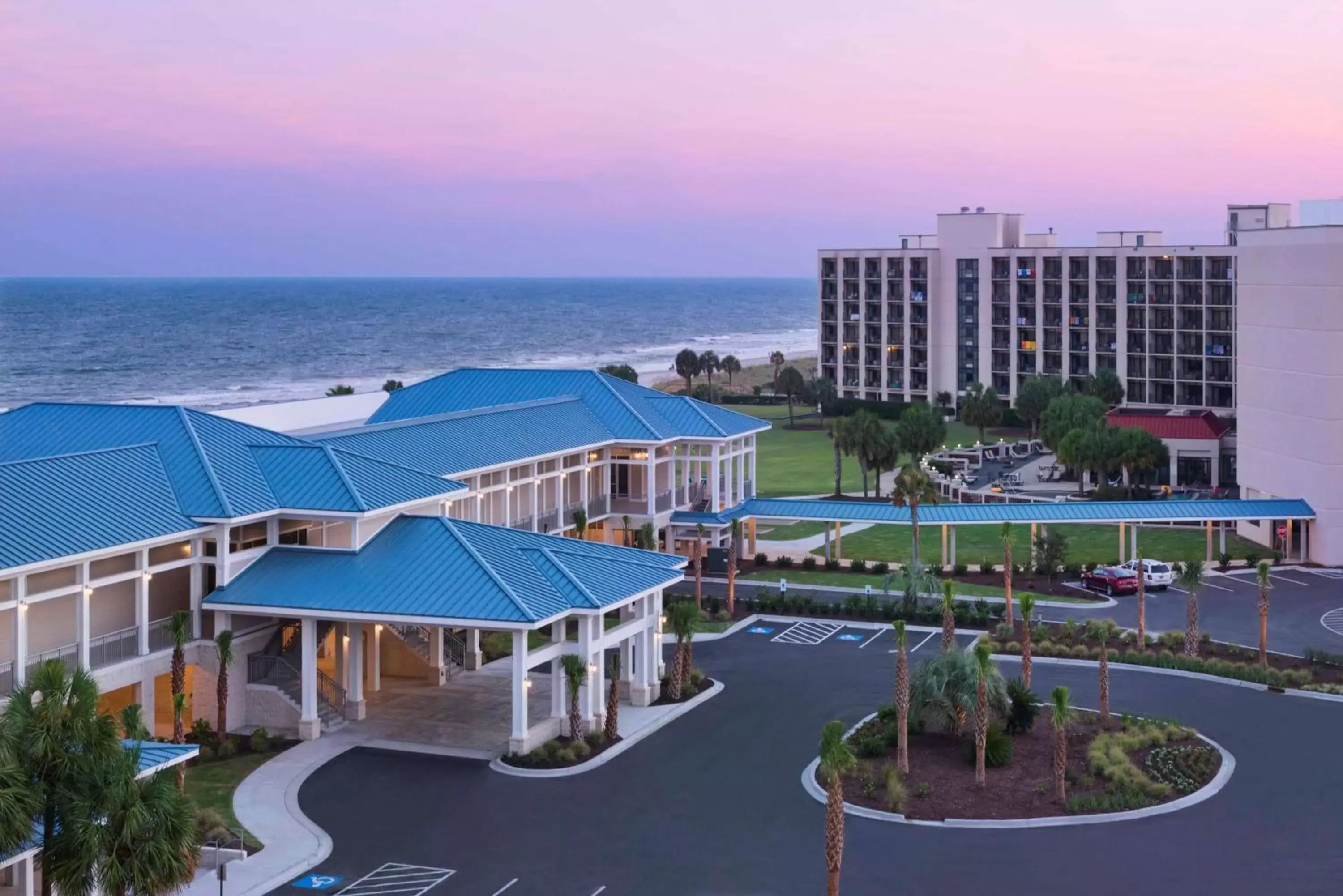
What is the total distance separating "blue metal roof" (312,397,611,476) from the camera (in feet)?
171

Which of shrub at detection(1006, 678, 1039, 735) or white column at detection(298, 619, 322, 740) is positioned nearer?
shrub at detection(1006, 678, 1039, 735)

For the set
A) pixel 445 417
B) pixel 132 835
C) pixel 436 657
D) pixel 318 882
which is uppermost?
pixel 445 417

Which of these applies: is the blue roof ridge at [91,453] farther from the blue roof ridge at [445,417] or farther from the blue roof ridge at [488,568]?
the blue roof ridge at [488,568]

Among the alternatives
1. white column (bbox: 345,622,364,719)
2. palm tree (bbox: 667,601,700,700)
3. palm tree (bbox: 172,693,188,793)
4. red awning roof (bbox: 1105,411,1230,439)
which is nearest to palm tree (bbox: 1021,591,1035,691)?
palm tree (bbox: 667,601,700,700)

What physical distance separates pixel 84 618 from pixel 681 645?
15363 millimetres

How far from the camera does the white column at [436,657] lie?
A: 45594mm

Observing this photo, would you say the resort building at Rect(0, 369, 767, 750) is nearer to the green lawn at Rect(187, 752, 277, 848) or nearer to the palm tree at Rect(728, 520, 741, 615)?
the green lawn at Rect(187, 752, 277, 848)

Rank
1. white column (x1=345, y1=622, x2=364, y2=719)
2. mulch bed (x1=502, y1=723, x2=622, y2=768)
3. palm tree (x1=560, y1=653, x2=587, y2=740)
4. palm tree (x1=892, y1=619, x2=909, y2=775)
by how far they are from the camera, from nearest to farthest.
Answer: palm tree (x1=892, y1=619, x2=909, y2=775) < mulch bed (x1=502, y1=723, x2=622, y2=768) < palm tree (x1=560, y1=653, x2=587, y2=740) < white column (x1=345, y1=622, x2=364, y2=719)

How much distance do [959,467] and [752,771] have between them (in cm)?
5269

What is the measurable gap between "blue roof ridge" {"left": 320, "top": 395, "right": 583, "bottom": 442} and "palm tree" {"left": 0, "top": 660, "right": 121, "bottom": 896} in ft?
82.5

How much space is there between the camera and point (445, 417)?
58312mm

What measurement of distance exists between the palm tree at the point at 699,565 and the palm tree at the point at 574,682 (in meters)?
12.5

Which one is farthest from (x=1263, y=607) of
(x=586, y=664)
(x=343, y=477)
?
(x=343, y=477)

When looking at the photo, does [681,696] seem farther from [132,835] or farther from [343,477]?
[132,835]
